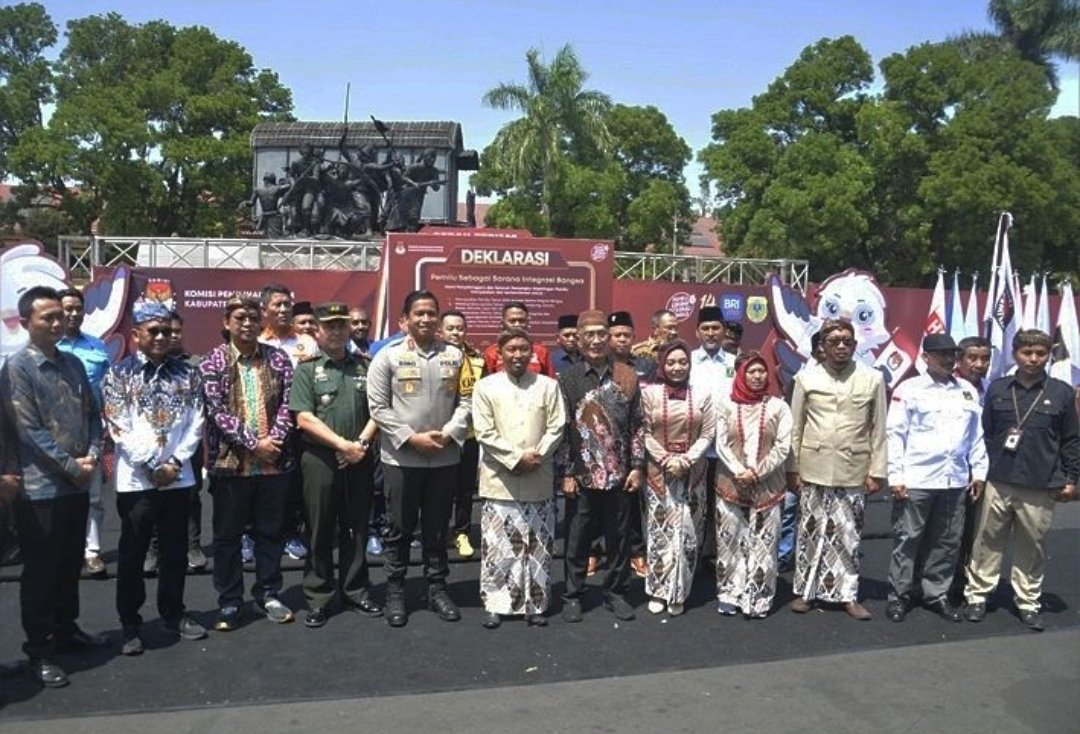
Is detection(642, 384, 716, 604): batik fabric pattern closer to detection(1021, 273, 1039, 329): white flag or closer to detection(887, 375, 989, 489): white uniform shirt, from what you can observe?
detection(887, 375, 989, 489): white uniform shirt

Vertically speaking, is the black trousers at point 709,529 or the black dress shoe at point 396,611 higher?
the black trousers at point 709,529

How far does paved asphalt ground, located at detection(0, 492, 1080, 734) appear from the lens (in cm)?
385

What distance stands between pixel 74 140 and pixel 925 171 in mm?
27172

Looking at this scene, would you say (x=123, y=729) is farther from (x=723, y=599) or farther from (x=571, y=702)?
(x=723, y=599)

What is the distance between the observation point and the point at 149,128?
3066 centimetres

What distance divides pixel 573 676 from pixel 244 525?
1981 millimetres

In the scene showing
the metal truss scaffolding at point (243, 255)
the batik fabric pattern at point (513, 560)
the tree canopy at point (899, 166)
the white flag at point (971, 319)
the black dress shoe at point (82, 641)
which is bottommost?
the black dress shoe at point (82, 641)

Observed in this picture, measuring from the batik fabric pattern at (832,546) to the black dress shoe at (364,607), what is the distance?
2.46m

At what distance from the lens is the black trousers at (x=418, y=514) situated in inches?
201

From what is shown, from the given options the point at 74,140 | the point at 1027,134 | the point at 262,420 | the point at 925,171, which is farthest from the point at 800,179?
the point at 262,420

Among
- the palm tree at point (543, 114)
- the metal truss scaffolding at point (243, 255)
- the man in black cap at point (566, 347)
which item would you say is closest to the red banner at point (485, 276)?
the man in black cap at point (566, 347)

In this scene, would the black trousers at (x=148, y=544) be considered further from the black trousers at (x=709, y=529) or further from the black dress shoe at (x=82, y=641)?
the black trousers at (x=709, y=529)

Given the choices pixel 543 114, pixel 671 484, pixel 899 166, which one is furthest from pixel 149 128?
pixel 671 484

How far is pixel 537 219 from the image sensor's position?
3066 centimetres
